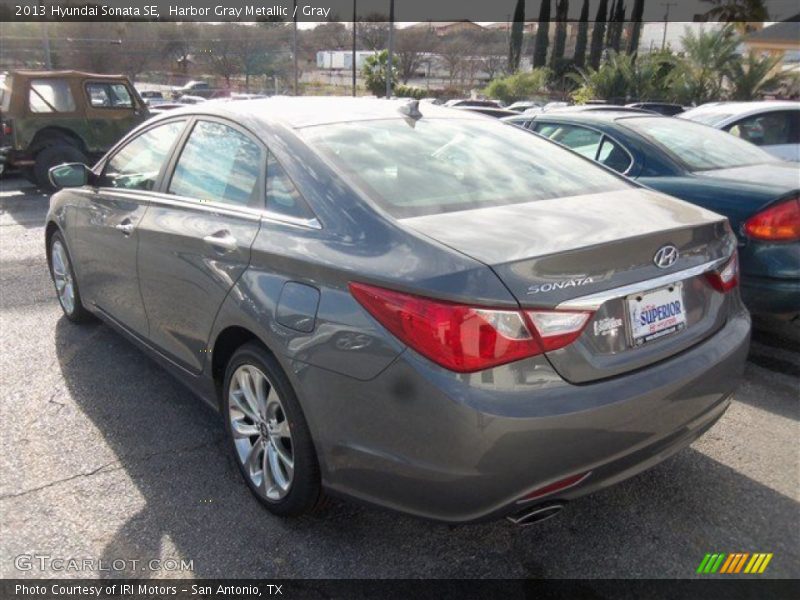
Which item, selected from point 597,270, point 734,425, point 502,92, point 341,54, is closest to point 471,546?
point 597,270

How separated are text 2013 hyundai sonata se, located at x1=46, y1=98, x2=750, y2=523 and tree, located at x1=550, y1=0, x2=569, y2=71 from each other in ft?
159

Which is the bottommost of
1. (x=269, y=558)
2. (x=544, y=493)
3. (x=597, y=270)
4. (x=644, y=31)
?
(x=269, y=558)

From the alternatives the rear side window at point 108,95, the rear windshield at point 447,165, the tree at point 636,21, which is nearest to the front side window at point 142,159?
the rear windshield at point 447,165

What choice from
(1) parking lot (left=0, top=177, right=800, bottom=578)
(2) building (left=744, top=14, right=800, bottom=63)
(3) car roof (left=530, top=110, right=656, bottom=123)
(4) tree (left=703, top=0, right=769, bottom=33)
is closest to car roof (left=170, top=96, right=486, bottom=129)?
(1) parking lot (left=0, top=177, right=800, bottom=578)

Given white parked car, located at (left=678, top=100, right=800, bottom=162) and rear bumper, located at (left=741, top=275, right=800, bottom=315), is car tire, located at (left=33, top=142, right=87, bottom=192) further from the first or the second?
rear bumper, located at (left=741, top=275, right=800, bottom=315)

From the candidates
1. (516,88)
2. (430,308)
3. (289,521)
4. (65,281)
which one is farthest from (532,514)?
(516,88)

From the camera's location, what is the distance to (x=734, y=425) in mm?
3393

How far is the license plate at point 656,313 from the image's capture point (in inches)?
85.0

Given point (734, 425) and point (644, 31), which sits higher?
point (644, 31)

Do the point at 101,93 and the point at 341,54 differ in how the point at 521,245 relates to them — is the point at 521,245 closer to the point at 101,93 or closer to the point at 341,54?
the point at 101,93

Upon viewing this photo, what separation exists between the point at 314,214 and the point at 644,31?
210 feet

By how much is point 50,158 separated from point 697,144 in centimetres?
982

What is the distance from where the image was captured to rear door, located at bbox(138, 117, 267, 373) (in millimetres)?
2705

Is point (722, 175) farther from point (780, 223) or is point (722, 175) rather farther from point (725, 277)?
point (725, 277)
